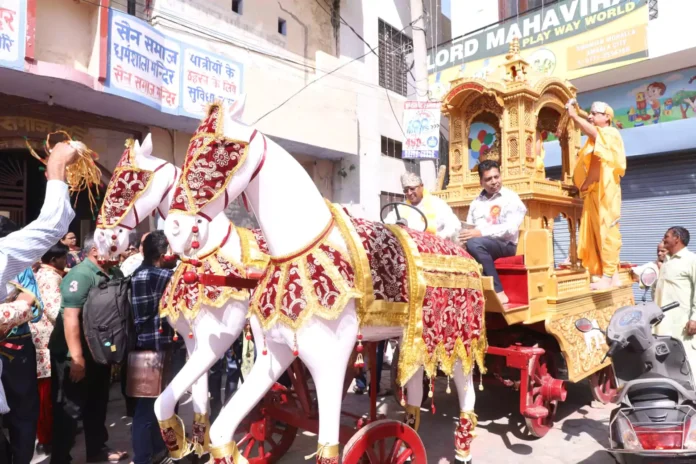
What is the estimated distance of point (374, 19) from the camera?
12000mm

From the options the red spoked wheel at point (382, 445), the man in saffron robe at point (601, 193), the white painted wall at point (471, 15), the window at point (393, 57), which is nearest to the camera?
the red spoked wheel at point (382, 445)

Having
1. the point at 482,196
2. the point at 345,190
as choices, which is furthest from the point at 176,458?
the point at 345,190

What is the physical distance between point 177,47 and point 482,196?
5095 mm

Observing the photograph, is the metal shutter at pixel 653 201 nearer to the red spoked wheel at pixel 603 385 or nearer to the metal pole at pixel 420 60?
the metal pole at pixel 420 60

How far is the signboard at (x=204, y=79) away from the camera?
7219mm

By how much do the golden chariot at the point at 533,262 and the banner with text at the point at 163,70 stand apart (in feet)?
12.1

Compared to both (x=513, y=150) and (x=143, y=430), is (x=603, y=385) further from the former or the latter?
(x=143, y=430)

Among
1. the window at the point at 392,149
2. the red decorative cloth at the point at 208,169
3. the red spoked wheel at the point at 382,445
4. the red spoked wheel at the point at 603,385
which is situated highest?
the window at the point at 392,149

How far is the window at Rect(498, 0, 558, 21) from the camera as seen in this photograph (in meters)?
10.9

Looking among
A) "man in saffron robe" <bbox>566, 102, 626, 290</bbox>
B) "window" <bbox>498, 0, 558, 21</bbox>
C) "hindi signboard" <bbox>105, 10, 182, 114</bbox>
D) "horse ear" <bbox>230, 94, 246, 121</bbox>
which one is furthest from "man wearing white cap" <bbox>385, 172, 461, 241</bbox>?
"window" <bbox>498, 0, 558, 21</bbox>

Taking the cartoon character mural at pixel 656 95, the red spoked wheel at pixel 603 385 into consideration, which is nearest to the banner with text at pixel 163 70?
the red spoked wheel at pixel 603 385

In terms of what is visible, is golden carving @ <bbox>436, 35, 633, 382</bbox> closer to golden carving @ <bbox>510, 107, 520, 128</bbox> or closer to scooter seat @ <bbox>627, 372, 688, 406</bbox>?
golden carving @ <bbox>510, 107, 520, 128</bbox>

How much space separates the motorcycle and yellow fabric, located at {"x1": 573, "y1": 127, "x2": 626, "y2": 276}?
1.94 m

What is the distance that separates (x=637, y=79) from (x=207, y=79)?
811 centimetres
